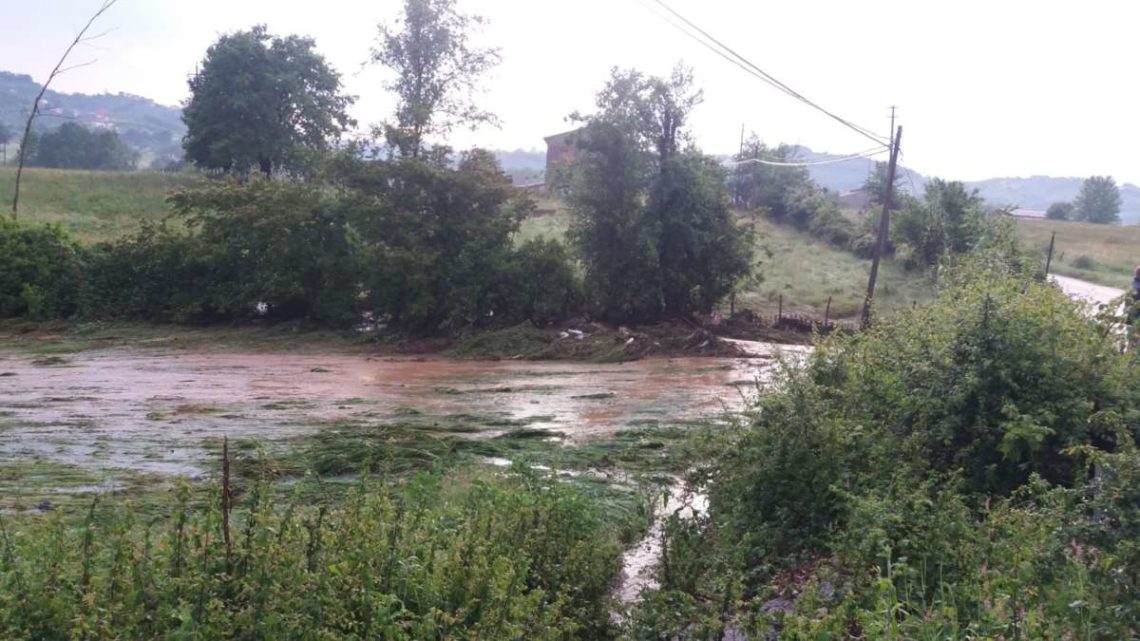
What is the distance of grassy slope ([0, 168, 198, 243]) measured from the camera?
42.5 metres

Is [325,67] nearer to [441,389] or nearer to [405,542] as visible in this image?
[441,389]

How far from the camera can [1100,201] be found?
86.1 meters

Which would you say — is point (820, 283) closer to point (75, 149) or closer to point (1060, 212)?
point (1060, 212)

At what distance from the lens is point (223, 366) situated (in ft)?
70.1

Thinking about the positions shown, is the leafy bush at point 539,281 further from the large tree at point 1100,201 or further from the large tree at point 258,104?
the large tree at point 1100,201

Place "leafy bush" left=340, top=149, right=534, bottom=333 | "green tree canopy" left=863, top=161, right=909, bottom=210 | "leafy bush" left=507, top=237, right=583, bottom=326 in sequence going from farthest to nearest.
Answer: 1. "green tree canopy" left=863, top=161, right=909, bottom=210
2. "leafy bush" left=507, top=237, right=583, bottom=326
3. "leafy bush" left=340, top=149, right=534, bottom=333

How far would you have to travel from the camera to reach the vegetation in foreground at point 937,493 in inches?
211

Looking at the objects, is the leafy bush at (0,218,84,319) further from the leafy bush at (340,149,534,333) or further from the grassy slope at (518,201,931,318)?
the grassy slope at (518,201,931,318)

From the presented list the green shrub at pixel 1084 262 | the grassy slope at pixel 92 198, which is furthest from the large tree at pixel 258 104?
the green shrub at pixel 1084 262

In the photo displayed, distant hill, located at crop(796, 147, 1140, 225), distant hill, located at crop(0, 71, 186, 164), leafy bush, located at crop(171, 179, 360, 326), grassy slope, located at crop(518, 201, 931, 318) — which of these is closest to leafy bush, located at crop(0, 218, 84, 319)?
leafy bush, located at crop(171, 179, 360, 326)

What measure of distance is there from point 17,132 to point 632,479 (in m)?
122

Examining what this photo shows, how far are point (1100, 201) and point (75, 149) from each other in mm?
84855

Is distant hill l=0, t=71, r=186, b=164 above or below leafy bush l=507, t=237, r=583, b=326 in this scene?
above

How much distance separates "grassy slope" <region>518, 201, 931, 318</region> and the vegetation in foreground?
18.1 m
